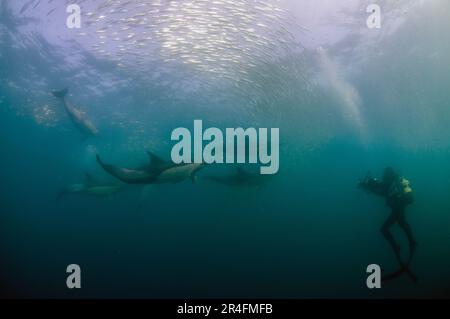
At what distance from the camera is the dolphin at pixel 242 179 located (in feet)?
41.0

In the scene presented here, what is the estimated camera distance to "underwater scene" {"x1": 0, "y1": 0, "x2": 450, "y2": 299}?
1125 centimetres

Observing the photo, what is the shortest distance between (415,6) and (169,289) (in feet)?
66.4

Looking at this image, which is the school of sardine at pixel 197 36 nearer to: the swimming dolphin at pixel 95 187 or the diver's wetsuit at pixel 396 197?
the swimming dolphin at pixel 95 187

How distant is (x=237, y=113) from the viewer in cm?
2167

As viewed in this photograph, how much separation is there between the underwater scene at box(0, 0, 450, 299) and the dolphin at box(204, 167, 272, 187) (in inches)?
3.1

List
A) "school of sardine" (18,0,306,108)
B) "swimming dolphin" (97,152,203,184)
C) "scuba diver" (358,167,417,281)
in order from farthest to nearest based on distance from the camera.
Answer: "school of sardine" (18,0,306,108) < "scuba diver" (358,167,417,281) < "swimming dolphin" (97,152,203,184)

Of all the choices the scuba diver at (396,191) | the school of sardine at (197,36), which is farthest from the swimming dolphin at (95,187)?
the scuba diver at (396,191)

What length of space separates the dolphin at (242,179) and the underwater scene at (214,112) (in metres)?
0.08

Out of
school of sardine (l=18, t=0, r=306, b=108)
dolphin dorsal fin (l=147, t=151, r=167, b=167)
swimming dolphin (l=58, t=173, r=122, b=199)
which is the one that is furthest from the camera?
swimming dolphin (l=58, t=173, r=122, b=199)

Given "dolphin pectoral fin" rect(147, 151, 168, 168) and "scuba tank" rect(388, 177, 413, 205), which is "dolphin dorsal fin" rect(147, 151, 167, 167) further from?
"scuba tank" rect(388, 177, 413, 205)

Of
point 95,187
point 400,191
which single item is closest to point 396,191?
point 400,191

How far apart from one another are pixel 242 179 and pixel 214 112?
12197 mm

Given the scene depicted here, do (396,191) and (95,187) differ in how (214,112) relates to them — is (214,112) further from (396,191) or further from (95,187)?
(396,191)

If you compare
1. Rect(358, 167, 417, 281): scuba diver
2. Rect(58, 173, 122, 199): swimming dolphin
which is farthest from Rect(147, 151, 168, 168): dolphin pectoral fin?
Rect(58, 173, 122, 199): swimming dolphin
